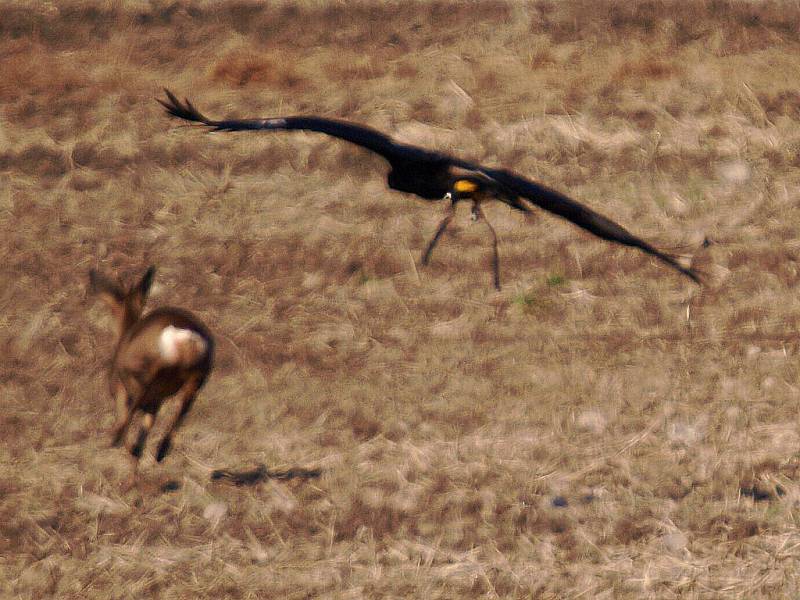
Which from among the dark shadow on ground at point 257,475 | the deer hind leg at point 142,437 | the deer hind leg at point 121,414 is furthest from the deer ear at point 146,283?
the dark shadow on ground at point 257,475

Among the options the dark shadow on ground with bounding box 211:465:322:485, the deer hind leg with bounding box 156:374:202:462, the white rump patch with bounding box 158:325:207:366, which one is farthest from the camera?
the dark shadow on ground with bounding box 211:465:322:485

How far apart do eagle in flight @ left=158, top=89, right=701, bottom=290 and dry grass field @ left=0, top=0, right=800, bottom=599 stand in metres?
0.05

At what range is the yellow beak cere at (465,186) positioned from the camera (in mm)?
3580

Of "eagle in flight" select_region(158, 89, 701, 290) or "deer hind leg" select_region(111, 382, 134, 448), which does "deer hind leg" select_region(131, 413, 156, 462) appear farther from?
"eagle in flight" select_region(158, 89, 701, 290)

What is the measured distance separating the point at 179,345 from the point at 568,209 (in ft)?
5.60

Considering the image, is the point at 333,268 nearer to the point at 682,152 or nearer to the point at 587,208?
the point at 587,208

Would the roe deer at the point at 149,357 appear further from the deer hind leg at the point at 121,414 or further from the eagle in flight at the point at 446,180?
the eagle in flight at the point at 446,180

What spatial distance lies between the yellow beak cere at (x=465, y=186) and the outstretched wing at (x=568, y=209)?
0.36ft

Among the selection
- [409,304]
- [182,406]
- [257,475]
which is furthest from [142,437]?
[409,304]

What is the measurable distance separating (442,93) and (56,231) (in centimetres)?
174

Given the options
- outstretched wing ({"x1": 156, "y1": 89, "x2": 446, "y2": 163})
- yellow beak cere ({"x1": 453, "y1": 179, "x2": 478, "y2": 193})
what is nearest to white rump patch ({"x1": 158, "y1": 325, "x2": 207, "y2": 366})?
outstretched wing ({"x1": 156, "y1": 89, "x2": 446, "y2": 163})

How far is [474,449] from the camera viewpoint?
12.3 ft

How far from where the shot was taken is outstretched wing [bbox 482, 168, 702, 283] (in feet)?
12.0

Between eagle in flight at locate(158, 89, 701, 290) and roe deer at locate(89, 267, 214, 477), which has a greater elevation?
eagle in flight at locate(158, 89, 701, 290)
